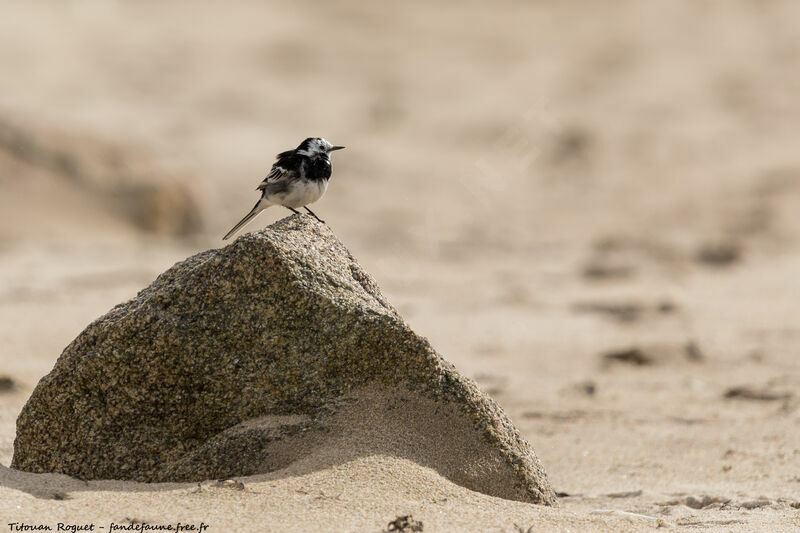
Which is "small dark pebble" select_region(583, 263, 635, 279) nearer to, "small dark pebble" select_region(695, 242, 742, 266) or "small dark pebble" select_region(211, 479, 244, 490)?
"small dark pebble" select_region(695, 242, 742, 266)

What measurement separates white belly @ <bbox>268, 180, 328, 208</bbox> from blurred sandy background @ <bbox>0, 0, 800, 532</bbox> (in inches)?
62.6

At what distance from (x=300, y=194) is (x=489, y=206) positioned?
1013cm

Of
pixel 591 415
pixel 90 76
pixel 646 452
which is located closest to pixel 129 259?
pixel 591 415

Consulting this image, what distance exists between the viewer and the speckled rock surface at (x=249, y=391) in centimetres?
369

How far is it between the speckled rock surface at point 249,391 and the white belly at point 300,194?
3.04ft

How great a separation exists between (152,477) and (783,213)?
11.0 m

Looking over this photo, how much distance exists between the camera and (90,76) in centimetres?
1923

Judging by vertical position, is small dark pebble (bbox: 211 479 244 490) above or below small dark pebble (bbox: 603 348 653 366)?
below

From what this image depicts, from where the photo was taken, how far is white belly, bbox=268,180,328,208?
4.69 meters

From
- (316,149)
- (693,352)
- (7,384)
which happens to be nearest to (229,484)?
(316,149)

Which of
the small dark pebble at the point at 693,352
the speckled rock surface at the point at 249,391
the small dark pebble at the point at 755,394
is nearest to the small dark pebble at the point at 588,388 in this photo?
the small dark pebble at the point at 755,394

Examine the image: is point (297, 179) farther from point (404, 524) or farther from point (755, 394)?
point (755, 394)

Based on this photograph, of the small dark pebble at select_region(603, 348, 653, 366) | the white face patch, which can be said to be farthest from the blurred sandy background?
the white face patch

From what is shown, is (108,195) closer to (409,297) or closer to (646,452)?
(409,297)
